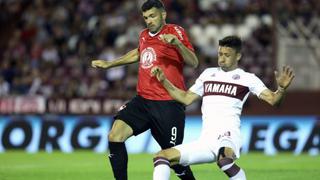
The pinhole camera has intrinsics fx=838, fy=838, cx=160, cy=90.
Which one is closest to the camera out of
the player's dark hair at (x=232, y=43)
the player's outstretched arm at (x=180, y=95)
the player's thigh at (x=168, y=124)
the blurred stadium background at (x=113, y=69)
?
the player's dark hair at (x=232, y=43)

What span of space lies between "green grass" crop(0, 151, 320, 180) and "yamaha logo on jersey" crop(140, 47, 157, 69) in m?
2.86

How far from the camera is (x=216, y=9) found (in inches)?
888

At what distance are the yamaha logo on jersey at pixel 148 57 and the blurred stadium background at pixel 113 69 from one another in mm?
7311

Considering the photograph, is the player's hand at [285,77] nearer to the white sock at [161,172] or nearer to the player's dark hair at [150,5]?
the white sock at [161,172]

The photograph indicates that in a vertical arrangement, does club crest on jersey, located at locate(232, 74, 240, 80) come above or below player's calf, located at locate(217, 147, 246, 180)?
above

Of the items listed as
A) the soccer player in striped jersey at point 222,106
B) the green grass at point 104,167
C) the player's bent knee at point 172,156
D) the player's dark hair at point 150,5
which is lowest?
the green grass at point 104,167

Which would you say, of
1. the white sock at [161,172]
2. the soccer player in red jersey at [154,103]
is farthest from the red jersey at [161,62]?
the white sock at [161,172]

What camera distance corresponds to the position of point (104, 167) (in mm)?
14227

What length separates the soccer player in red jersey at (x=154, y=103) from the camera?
9.28 meters

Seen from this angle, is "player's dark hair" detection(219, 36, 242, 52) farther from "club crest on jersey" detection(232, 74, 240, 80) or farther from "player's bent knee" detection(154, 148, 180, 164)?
"player's bent knee" detection(154, 148, 180, 164)

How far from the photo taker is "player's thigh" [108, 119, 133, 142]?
30.3 feet

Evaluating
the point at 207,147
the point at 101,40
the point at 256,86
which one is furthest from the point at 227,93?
the point at 101,40

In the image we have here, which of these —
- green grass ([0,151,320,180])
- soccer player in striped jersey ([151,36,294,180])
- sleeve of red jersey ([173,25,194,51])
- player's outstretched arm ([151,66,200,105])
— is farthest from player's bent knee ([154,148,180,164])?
green grass ([0,151,320,180])

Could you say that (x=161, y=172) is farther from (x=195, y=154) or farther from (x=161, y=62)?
(x=161, y=62)
